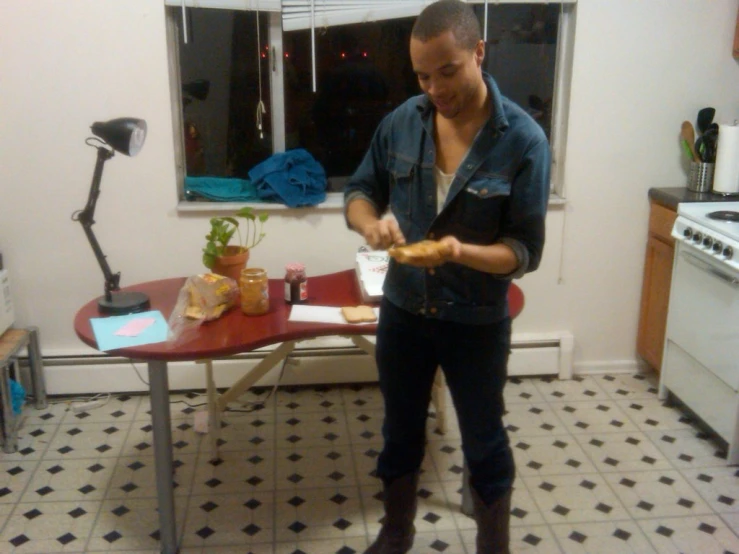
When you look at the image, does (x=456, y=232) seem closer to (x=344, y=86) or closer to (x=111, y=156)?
(x=111, y=156)

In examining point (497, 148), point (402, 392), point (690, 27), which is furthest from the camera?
point (690, 27)

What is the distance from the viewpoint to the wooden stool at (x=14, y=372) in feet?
9.11

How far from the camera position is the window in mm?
3068

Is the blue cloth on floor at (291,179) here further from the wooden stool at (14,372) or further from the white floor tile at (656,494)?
the white floor tile at (656,494)

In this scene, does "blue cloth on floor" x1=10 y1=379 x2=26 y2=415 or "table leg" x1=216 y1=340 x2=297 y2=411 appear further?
"blue cloth on floor" x1=10 y1=379 x2=26 y2=415

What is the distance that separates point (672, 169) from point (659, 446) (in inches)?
47.4

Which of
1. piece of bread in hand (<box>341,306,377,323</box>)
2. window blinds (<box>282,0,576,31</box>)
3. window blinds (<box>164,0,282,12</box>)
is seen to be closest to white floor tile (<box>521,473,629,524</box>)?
piece of bread in hand (<box>341,306,377,323</box>)

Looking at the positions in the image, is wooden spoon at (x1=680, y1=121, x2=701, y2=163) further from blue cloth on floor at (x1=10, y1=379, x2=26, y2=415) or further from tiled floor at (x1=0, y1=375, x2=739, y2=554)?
blue cloth on floor at (x1=10, y1=379, x2=26, y2=415)

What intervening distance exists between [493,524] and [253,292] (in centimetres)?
95

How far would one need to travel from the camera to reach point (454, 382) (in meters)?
1.83

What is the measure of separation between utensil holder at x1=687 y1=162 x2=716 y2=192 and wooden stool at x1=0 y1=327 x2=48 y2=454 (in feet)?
9.18

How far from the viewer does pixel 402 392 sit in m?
1.90

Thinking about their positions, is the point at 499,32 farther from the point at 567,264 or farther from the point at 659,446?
the point at 659,446

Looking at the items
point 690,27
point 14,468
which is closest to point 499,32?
point 690,27
